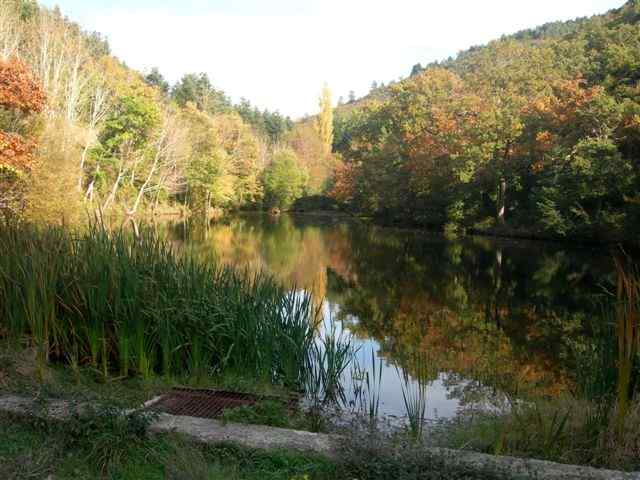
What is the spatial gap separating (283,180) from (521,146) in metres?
29.4

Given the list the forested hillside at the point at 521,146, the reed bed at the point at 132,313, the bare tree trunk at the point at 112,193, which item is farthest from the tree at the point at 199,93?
the reed bed at the point at 132,313

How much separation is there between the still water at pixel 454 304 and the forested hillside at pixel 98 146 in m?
4.79

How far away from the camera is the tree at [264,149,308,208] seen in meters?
57.3

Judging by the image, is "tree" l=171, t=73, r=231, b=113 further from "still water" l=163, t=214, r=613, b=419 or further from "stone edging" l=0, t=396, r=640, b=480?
"stone edging" l=0, t=396, r=640, b=480

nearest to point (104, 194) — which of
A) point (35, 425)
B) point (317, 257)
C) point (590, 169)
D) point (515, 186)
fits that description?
point (317, 257)

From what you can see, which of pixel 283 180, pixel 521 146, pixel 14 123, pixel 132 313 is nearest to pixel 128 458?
pixel 132 313

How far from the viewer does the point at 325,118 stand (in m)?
75.9

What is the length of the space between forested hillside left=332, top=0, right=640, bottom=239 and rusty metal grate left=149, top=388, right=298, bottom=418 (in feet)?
70.4

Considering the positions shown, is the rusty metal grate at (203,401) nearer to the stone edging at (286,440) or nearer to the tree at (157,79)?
the stone edging at (286,440)

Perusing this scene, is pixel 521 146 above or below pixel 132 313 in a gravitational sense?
above

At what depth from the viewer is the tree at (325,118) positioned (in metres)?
75.8

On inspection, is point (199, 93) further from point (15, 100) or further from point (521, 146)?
point (15, 100)

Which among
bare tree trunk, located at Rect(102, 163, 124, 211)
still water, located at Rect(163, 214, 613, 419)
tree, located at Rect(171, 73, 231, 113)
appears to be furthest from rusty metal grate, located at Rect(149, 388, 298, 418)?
tree, located at Rect(171, 73, 231, 113)

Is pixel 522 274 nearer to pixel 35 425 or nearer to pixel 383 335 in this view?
pixel 383 335
